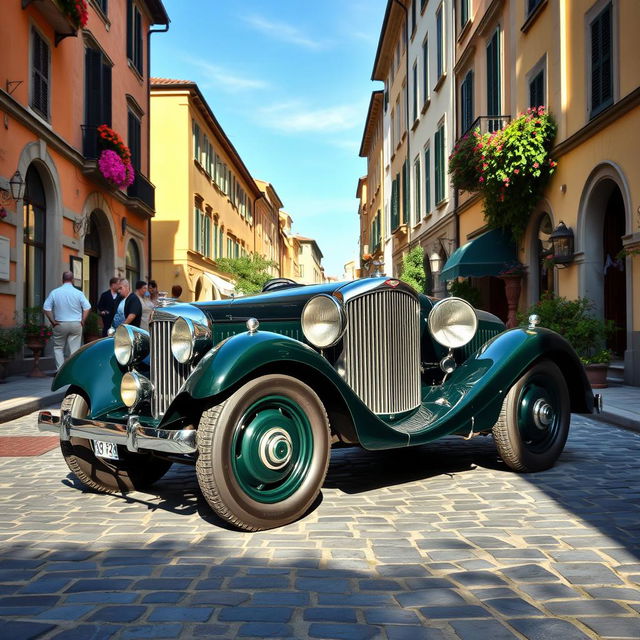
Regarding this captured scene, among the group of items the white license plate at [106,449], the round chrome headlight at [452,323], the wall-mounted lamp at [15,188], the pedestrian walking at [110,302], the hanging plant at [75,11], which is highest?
the hanging plant at [75,11]

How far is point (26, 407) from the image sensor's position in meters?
8.18

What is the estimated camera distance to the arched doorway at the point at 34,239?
1319 cm

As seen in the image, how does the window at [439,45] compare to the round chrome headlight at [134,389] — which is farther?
the window at [439,45]

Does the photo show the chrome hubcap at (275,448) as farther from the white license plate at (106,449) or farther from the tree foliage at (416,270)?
the tree foliage at (416,270)

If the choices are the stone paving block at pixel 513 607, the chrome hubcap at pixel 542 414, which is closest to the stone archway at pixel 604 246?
the chrome hubcap at pixel 542 414

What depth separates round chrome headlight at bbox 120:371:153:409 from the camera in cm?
411

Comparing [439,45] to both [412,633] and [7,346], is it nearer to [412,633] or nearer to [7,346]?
[7,346]

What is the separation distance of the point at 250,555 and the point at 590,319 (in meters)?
8.20

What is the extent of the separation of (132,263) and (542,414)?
684 inches

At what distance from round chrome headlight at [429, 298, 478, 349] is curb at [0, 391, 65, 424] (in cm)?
511

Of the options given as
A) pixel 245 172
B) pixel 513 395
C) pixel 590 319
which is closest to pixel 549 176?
pixel 590 319

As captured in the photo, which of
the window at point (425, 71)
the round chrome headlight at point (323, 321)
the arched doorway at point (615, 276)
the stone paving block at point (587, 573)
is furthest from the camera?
the window at point (425, 71)

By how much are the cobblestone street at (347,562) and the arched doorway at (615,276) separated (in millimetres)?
8046

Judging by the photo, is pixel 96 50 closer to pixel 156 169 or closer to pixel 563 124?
pixel 156 169
